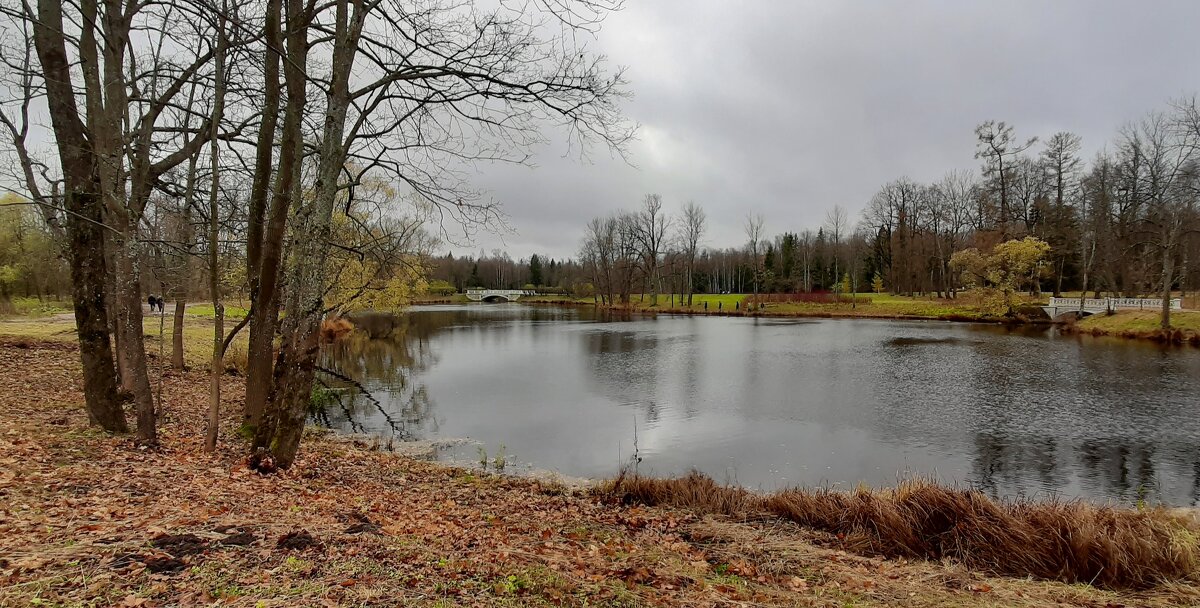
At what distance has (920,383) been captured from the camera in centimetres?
1644

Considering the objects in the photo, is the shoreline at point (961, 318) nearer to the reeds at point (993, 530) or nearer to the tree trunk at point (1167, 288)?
the tree trunk at point (1167, 288)

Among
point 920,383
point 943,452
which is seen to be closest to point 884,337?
point 920,383

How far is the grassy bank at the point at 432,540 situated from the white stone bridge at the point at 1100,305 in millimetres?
33767

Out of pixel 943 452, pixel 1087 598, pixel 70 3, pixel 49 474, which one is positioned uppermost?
pixel 70 3

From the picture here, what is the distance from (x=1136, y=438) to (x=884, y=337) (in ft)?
64.2

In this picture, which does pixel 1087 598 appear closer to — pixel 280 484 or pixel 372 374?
pixel 280 484

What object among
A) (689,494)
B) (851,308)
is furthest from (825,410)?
(851,308)

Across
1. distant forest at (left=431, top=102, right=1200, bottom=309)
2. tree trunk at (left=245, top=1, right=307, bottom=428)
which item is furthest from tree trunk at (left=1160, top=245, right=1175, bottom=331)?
tree trunk at (left=245, top=1, right=307, bottom=428)

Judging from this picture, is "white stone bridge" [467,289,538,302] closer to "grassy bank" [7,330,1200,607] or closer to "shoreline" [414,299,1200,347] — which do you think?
"shoreline" [414,299,1200,347]

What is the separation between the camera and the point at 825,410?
13.3 metres

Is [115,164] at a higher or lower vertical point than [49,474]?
higher

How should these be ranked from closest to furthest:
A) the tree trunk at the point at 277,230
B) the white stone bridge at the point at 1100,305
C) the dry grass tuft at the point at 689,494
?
1. the tree trunk at the point at 277,230
2. the dry grass tuft at the point at 689,494
3. the white stone bridge at the point at 1100,305

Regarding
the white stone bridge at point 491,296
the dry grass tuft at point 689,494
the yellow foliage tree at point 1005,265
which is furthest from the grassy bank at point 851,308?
the dry grass tuft at point 689,494

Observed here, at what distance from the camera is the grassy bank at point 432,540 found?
3.18 meters
